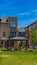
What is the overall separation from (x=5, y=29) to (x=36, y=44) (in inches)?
367

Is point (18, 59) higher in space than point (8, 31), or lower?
Answer: lower

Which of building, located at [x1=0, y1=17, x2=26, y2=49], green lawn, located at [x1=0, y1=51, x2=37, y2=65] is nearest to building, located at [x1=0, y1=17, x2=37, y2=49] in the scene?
building, located at [x1=0, y1=17, x2=26, y2=49]

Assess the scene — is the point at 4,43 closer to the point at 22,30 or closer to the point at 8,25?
the point at 8,25

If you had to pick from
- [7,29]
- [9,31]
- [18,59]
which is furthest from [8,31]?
[18,59]

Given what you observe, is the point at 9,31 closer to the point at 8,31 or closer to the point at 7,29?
the point at 8,31

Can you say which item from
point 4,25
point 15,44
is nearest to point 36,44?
point 15,44

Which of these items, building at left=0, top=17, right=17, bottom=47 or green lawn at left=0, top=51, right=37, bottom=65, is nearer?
green lawn at left=0, top=51, right=37, bottom=65

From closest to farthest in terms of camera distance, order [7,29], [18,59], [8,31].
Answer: [18,59]
[7,29]
[8,31]

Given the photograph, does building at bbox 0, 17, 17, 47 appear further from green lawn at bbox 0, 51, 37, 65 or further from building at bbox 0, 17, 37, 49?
green lawn at bbox 0, 51, 37, 65

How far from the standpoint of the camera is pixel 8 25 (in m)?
57.8

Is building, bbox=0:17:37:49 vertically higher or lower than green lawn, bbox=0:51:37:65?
higher

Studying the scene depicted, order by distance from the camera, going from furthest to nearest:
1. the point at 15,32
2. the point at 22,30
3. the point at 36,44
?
the point at 22,30 < the point at 15,32 < the point at 36,44

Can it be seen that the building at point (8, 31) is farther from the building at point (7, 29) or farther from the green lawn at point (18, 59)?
the green lawn at point (18, 59)

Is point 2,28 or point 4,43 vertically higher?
point 2,28
